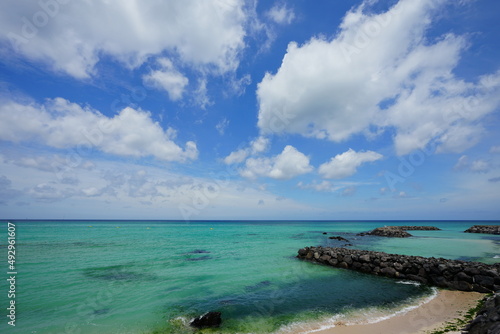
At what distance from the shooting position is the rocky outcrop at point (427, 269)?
14.6 meters

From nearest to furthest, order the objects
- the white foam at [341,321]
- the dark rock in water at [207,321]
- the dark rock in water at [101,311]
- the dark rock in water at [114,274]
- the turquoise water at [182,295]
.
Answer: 1. the white foam at [341,321]
2. the dark rock in water at [207,321]
3. the turquoise water at [182,295]
4. the dark rock in water at [101,311]
5. the dark rock in water at [114,274]

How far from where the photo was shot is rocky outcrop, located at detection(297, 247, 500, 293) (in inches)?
575

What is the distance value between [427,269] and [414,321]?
8362mm

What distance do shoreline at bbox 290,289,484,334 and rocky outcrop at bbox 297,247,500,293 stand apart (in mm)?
1967

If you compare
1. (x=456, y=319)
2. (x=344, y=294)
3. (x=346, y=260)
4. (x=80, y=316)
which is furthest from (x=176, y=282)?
(x=456, y=319)

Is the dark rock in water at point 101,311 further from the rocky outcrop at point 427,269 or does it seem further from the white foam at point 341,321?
the rocky outcrop at point 427,269

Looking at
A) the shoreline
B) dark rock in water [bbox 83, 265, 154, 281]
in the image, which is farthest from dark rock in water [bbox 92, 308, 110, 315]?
the shoreline

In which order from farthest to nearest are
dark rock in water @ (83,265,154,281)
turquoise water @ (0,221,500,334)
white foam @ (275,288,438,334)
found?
1. dark rock in water @ (83,265,154,281)
2. turquoise water @ (0,221,500,334)
3. white foam @ (275,288,438,334)

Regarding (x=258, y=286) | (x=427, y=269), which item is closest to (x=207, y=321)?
(x=258, y=286)

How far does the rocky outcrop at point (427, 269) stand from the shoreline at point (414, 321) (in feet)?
6.45

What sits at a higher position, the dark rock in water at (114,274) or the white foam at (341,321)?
the dark rock in water at (114,274)

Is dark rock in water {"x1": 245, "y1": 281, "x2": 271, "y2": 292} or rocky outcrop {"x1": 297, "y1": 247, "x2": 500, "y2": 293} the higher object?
rocky outcrop {"x1": 297, "y1": 247, "x2": 500, "y2": 293}

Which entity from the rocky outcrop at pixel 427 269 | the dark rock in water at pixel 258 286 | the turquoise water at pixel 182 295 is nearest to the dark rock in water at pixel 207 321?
the turquoise water at pixel 182 295

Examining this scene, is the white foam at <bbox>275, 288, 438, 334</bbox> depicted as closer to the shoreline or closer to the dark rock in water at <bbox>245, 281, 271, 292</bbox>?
the shoreline
